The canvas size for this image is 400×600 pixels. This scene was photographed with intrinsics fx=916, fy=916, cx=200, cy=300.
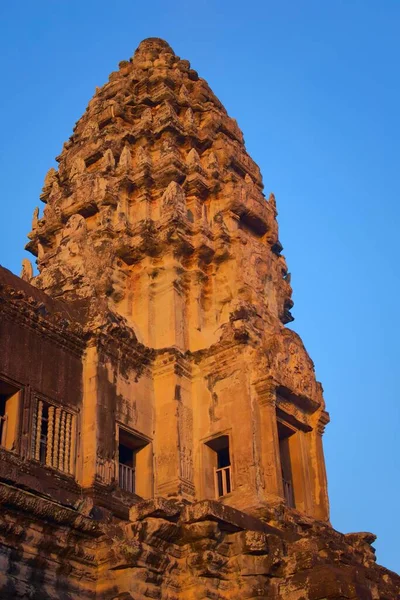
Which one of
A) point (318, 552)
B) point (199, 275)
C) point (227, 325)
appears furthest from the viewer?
point (199, 275)

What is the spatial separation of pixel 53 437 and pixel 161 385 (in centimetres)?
402

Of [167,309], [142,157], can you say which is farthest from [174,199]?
[167,309]

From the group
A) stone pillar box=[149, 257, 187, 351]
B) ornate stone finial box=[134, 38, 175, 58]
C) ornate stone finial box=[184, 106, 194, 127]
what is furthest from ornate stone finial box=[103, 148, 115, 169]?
ornate stone finial box=[134, 38, 175, 58]

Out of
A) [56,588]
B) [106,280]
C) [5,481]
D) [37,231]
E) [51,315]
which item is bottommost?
[56,588]

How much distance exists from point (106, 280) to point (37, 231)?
4.58 m

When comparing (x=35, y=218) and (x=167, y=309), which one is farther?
(x=35, y=218)

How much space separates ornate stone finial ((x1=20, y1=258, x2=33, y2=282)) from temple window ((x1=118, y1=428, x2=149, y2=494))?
709 cm

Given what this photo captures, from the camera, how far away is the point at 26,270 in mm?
28250

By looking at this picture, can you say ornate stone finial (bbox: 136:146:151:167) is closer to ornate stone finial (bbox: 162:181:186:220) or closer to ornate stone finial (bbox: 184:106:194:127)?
ornate stone finial (bbox: 162:181:186:220)

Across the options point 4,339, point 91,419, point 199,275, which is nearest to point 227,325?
point 199,275

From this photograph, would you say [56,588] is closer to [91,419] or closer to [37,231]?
[91,419]

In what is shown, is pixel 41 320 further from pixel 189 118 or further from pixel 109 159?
pixel 189 118

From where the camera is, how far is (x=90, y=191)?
91.9 ft

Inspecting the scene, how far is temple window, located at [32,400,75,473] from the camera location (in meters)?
20.2
